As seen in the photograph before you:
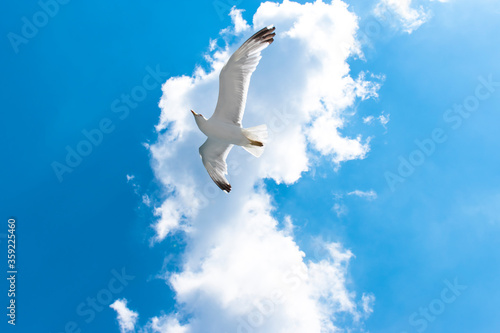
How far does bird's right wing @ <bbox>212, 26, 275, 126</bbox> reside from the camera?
28.6 ft

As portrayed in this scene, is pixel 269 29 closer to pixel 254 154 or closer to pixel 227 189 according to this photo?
pixel 254 154

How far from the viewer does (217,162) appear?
35.2 feet

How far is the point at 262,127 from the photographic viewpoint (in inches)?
373

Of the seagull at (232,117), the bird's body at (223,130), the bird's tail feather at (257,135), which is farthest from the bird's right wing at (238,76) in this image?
the bird's tail feather at (257,135)

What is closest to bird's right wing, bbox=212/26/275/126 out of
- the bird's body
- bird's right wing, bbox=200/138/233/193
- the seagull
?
the seagull

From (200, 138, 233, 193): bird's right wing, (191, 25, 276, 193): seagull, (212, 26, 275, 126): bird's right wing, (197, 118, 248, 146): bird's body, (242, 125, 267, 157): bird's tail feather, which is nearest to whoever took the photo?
(212, 26, 275, 126): bird's right wing

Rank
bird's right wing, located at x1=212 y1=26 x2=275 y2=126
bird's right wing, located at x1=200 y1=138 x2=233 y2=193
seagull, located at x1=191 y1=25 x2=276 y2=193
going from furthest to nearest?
bird's right wing, located at x1=200 y1=138 x2=233 y2=193 → seagull, located at x1=191 y1=25 x2=276 y2=193 → bird's right wing, located at x1=212 y1=26 x2=275 y2=126

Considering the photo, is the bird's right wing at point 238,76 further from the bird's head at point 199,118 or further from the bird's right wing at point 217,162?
the bird's right wing at point 217,162

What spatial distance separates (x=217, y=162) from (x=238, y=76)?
8.46 ft

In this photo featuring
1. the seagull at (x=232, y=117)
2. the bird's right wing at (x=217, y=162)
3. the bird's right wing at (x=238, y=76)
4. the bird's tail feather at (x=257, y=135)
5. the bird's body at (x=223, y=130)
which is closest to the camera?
the bird's right wing at (x=238, y=76)

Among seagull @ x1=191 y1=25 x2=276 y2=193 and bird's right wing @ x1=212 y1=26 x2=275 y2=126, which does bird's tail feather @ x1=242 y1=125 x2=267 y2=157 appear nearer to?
seagull @ x1=191 y1=25 x2=276 y2=193

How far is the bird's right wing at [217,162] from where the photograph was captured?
10.5 meters

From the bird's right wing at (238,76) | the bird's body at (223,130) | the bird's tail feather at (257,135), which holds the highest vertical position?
the bird's right wing at (238,76)

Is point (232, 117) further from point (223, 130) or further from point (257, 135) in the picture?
point (257, 135)
